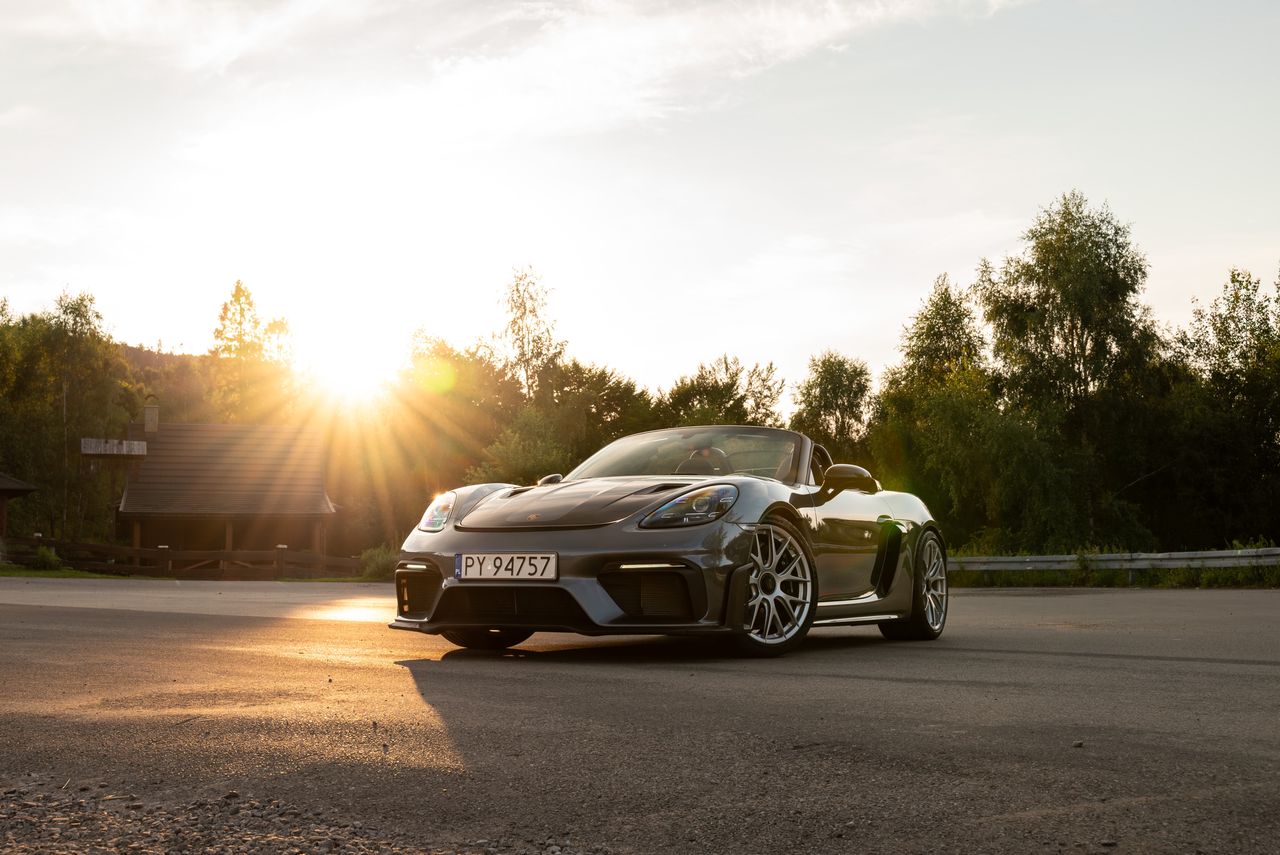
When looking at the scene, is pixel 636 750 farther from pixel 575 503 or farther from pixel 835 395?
pixel 835 395

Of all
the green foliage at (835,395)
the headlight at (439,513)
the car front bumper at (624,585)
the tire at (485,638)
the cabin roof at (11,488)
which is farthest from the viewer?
the green foliage at (835,395)

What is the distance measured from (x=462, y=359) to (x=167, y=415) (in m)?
46.6

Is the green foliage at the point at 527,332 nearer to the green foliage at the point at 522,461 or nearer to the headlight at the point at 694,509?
the green foliage at the point at 522,461

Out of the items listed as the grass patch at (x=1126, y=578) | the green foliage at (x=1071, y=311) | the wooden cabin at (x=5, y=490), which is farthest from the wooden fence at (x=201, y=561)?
the green foliage at (x=1071, y=311)

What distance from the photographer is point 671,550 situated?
6.79m

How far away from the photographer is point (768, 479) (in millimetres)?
7867

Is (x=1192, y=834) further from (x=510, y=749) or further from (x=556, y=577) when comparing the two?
(x=556, y=577)

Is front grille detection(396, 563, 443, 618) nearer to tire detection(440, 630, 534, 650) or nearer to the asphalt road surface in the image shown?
the asphalt road surface

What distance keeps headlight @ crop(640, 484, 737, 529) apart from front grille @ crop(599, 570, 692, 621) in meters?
0.28

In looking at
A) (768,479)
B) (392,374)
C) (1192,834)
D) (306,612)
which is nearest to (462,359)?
(392,374)

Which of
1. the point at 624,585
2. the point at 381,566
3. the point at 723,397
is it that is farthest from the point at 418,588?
the point at 723,397

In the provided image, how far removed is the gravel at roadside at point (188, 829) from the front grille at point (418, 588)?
12.6 feet

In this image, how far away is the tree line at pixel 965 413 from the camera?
47531mm

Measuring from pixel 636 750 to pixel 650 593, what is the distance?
280cm
